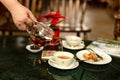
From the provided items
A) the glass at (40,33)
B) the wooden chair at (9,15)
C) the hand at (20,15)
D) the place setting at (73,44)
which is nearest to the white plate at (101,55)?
the place setting at (73,44)

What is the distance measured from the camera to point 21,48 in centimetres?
153

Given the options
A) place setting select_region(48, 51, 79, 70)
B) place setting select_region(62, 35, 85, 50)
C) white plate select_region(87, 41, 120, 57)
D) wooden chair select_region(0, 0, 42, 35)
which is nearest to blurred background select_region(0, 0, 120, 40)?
wooden chair select_region(0, 0, 42, 35)

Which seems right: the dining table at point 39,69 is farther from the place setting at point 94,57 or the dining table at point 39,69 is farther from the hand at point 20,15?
the hand at point 20,15

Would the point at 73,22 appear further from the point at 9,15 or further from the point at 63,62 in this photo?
the point at 63,62

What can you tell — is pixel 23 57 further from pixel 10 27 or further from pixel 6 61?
pixel 10 27

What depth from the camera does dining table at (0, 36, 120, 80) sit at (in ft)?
3.76

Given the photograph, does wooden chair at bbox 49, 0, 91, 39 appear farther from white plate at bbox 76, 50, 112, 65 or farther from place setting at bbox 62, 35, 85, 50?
white plate at bbox 76, 50, 112, 65

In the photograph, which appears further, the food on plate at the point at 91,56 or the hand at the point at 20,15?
the food on plate at the point at 91,56

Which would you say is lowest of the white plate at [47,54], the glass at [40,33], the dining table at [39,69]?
the dining table at [39,69]

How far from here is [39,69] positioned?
1220 millimetres

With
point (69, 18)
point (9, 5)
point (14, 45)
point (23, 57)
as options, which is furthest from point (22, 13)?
Answer: point (69, 18)

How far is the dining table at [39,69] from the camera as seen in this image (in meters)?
1.15

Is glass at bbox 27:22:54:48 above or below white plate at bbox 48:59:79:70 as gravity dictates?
above

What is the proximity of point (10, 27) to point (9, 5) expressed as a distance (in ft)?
4.20
